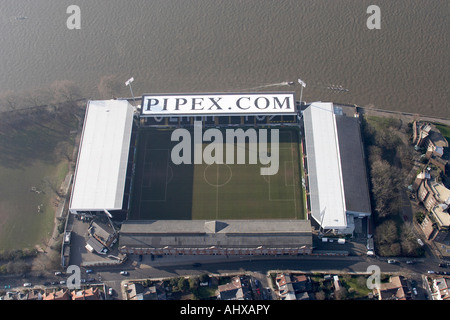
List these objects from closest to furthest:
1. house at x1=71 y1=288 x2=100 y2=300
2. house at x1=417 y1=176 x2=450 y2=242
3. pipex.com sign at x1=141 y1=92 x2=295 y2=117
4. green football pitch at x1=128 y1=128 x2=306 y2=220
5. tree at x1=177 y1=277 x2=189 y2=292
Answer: house at x1=71 y1=288 x2=100 y2=300 < tree at x1=177 y1=277 x2=189 y2=292 < house at x1=417 y1=176 x2=450 y2=242 < green football pitch at x1=128 y1=128 x2=306 y2=220 < pipex.com sign at x1=141 y1=92 x2=295 y2=117

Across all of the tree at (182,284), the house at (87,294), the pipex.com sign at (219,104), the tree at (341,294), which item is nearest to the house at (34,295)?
the house at (87,294)

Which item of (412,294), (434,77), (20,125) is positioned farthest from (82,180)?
(434,77)

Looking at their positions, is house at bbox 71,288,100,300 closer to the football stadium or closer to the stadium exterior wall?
the stadium exterior wall

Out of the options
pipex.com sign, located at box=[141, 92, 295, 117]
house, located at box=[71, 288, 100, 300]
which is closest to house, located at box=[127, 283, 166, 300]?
house, located at box=[71, 288, 100, 300]

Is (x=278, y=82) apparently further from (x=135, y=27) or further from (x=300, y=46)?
(x=135, y=27)

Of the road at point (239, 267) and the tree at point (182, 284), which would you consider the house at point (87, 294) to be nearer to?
the road at point (239, 267)

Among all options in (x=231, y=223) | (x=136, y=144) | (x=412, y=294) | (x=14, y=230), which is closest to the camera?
(x=412, y=294)

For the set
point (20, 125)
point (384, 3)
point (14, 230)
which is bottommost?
point (14, 230)
